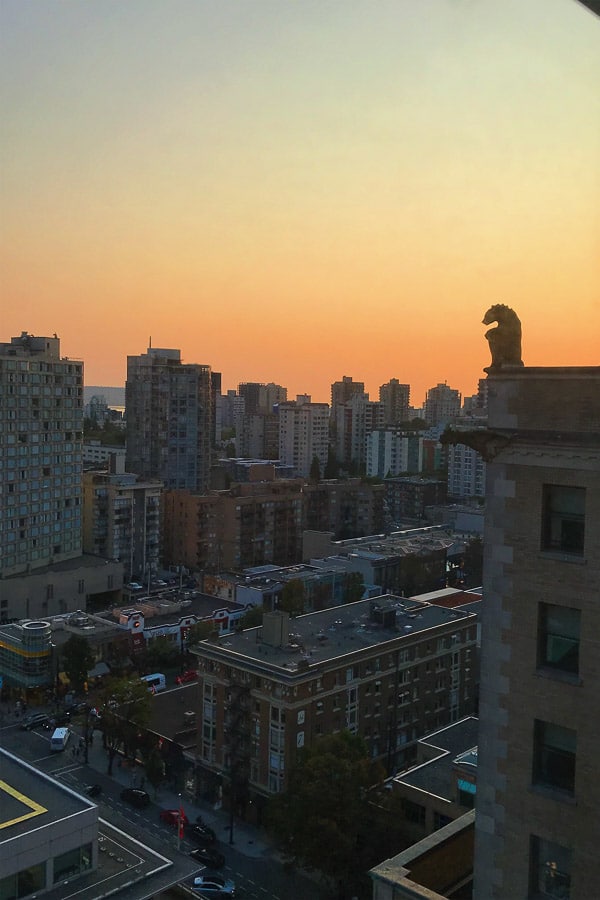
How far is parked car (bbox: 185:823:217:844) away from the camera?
29.6 ft

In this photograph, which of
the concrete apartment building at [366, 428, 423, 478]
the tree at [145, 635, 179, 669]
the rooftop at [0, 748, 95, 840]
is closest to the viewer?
the rooftop at [0, 748, 95, 840]

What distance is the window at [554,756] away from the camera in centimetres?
209

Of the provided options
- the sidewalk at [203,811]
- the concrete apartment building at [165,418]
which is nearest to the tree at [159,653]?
the sidewalk at [203,811]

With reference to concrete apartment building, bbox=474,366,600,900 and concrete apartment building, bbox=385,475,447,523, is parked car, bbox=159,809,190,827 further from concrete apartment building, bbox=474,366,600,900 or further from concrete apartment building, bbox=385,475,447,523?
concrete apartment building, bbox=385,475,447,523

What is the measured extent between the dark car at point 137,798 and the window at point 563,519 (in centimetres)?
905

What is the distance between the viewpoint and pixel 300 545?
2342 centimetres

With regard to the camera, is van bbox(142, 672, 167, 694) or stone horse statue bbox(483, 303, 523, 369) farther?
van bbox(142, 672, 167, 694)

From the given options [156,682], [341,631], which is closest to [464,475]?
[156,682]

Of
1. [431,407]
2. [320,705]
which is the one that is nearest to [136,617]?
[320,705]

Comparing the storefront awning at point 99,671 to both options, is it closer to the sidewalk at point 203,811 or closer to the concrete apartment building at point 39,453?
the sidewalk at point 203,811

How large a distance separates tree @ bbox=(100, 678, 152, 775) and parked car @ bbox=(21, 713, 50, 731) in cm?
203

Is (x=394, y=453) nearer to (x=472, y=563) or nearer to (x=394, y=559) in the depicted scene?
(x=472, y=563)

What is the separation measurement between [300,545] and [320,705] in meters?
13.7

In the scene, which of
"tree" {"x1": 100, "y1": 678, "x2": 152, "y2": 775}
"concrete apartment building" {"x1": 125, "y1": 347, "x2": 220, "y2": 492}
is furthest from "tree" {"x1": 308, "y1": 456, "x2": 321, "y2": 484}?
"tree" {"x1": 100, "y1": 678, "x2": 152, "y2": 775}
